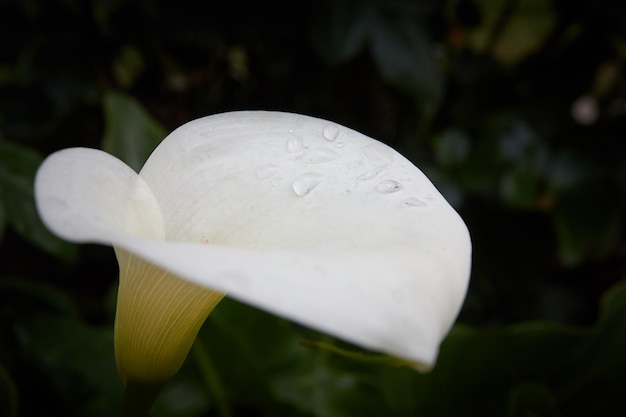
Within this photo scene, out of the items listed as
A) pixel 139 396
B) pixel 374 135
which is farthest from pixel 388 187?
pixel 374 135

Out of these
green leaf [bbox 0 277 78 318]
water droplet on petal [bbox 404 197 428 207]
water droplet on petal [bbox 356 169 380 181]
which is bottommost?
green leaf [bbox 0 277 78 318]

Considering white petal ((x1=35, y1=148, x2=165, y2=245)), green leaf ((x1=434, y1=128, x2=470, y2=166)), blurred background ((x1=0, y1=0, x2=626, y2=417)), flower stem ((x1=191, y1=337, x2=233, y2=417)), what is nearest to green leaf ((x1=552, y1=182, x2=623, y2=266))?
blurred background ((x1=0, y1=0, x2=626, y2=417))

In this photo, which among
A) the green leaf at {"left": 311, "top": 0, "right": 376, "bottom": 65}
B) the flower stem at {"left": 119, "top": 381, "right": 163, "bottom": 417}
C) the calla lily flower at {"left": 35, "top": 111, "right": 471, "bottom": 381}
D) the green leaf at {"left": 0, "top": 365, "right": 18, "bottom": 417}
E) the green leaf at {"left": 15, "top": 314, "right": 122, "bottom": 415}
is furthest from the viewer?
the green leaf at {"left": 311, "top": 0, "right": 376, "bottom": 65}

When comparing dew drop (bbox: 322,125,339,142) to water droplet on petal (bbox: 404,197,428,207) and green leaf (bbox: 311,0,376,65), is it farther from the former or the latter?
green leaf (bbox: 311,0,376,65)

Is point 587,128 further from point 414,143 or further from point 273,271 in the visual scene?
point 273,271

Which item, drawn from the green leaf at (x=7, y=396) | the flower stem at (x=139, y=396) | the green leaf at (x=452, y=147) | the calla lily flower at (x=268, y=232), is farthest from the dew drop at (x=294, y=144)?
the green leaf at (x=452, y=147)

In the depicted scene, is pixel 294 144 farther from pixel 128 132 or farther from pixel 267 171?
pixel 128 132

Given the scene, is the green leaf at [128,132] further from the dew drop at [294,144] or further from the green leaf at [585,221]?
the green leaf at [585,221]
